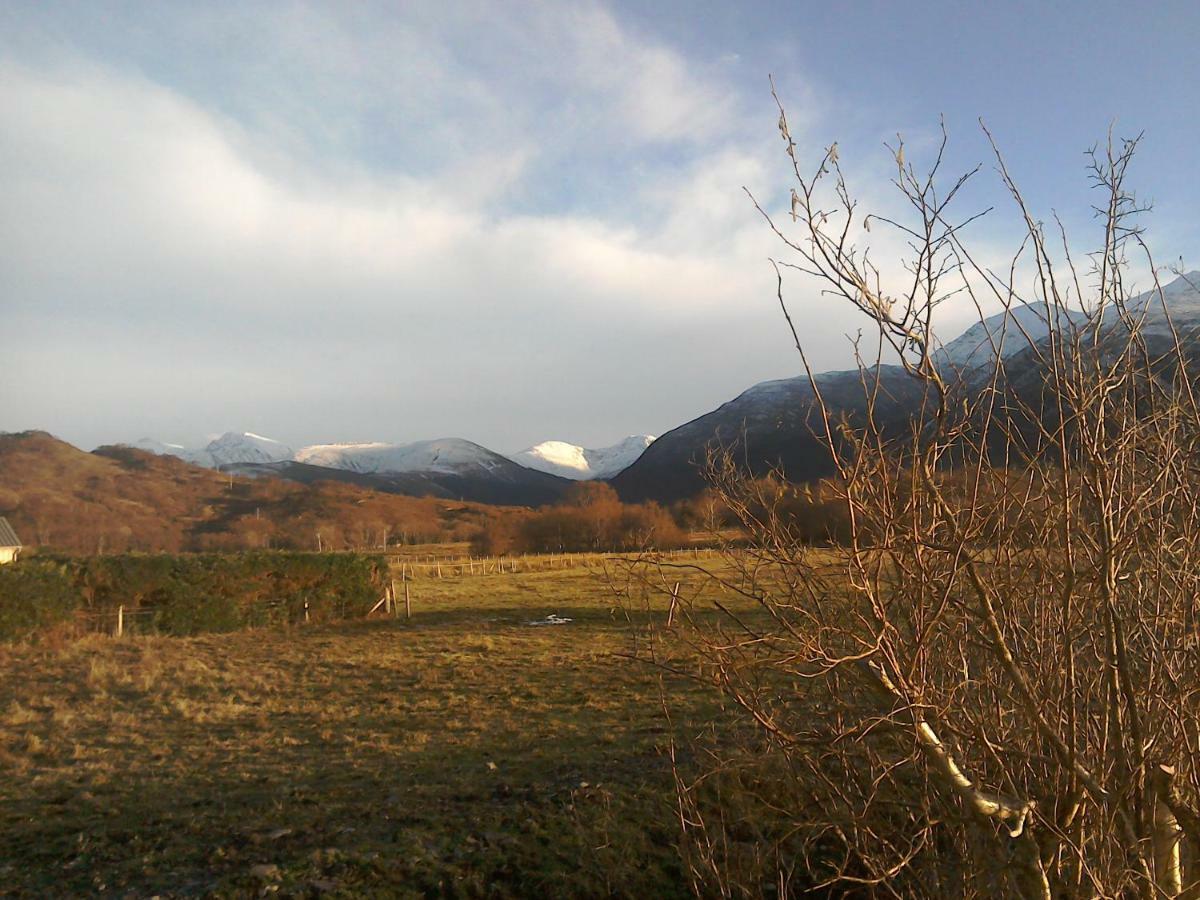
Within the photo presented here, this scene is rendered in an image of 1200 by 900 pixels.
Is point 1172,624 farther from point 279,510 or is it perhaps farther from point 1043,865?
point 279,510

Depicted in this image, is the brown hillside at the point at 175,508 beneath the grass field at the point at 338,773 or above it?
above

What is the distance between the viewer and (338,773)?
7.53m

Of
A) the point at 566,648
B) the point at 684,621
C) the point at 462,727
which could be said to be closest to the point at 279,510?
the point at 566,648

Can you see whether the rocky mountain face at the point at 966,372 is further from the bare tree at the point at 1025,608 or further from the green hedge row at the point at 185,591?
the green hedge row at the point at 185,591

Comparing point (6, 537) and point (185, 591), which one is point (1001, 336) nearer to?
point (185, 591)

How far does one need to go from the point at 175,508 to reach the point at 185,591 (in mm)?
68888

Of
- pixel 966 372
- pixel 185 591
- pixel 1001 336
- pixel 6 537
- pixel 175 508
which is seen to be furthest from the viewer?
pixel 175 508

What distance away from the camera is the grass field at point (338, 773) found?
4.90 meters

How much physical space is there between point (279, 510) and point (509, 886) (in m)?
85.4

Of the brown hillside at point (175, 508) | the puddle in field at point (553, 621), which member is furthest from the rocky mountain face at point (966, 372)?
the brown hillside at point (175, 508)

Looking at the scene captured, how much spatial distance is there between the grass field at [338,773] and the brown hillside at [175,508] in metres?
41.3

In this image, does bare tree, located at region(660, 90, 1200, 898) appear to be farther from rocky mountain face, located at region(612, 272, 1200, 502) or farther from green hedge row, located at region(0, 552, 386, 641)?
green hedge row, located at region(0, 552, 386, 641)

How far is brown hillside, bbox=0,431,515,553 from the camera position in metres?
60.2

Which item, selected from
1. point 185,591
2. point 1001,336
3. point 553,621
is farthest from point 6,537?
point 1001,336
